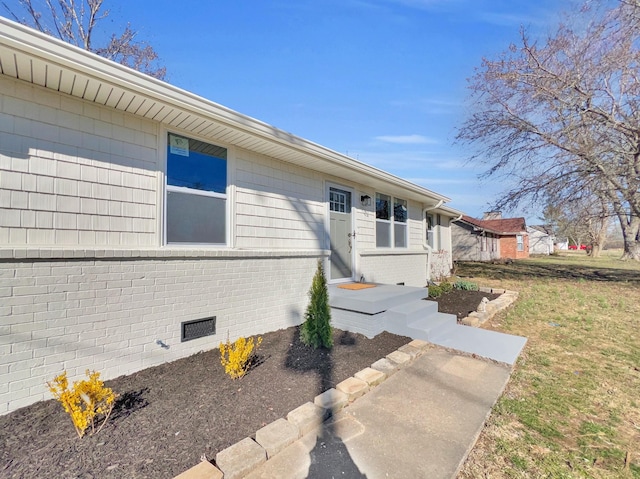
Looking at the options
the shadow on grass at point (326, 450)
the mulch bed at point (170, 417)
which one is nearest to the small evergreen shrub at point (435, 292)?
the mulch bed at point (170, 417)

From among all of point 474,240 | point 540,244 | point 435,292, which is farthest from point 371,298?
point 540,244

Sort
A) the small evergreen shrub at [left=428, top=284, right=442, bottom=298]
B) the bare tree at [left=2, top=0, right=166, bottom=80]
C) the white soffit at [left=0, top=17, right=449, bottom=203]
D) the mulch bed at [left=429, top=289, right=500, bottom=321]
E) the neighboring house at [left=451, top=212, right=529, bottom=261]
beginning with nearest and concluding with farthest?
the white soffit at [left=0, top=17, right=449, bottom=203] < the mulch bed at [left=429, top=289, right=500, bottom=321] < the small evergreen shrub at [left=428, top=284, right=442, bottom=298] < the bare tree at [left=2, top=0, right=166, bottom=80] < the neighboring house at [left=451, top=212, right=529, bottom=261]

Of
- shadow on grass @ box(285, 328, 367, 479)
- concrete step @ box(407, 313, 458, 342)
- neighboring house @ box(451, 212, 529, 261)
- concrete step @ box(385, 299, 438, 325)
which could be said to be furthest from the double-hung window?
neighboring house @ box(451, 212, 529, 261)

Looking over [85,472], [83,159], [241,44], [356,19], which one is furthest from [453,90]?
[85,472]

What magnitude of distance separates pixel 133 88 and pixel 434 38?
759 centimetres

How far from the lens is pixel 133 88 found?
9.78 feet

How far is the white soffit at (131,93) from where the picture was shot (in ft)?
8.01

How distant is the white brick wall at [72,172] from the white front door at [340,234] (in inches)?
136

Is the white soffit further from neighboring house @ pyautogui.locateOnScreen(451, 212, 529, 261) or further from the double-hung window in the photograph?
neighboring house @ pyautogui.locateOnScreen(451, 212, 529, 261)

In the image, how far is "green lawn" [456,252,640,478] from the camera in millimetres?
2166

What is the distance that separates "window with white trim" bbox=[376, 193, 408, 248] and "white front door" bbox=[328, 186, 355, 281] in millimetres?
1228

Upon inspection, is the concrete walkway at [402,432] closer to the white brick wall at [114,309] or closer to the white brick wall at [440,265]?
the white brick wall at [114,309]

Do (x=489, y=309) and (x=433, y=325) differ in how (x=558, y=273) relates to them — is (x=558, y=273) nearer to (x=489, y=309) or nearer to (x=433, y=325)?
(x=489, y=309)

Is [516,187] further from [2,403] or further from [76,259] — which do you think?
[2,403]
